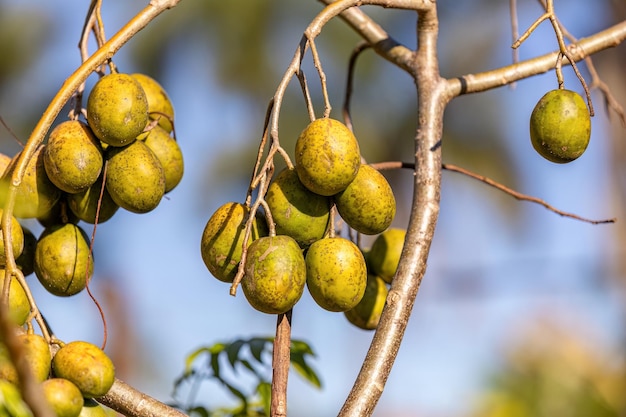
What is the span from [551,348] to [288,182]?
21.1 inches

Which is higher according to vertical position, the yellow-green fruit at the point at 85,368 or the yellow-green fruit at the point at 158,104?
→ the yellow-green fruit at the point at 158,104

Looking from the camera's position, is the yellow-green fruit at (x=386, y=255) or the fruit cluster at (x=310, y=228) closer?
the fruit cluster at (x=310, y=228)

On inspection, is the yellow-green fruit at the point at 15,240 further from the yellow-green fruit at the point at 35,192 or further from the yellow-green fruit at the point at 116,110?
the yellow-green fruit at the point at 116,110

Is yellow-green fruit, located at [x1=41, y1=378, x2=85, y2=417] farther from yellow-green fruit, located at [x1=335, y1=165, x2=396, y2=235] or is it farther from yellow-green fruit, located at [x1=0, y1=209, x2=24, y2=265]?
yellow-green fruit, located at [x1=335, y1=165, x2=396, y2=235]

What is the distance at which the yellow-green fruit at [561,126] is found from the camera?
1.52m

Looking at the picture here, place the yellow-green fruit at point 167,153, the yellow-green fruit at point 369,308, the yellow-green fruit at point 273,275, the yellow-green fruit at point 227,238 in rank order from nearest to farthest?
the yellow-green fruit at point 273,275 < the yellow-green fruit at point 227,238 < the yellow-green fruit at point 167,153 < the yellow-green fruit at point 369,308

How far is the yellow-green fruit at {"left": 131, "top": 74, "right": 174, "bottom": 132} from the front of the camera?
180cm

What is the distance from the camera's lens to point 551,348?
1.21 metres

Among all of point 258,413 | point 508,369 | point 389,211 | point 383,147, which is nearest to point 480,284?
point 258,413

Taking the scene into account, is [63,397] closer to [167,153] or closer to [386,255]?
[167,153]

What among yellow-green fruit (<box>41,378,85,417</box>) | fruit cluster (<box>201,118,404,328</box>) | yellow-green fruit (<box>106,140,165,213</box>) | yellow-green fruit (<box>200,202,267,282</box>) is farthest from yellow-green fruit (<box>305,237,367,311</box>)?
yellow-green fruit (<box>41,378,85,417</box>)

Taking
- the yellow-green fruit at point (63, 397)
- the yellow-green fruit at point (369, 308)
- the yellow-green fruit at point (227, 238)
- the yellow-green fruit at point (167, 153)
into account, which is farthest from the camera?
the yellow-green fruit at point (369, 308)

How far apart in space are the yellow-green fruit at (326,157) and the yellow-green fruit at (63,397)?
0.51m

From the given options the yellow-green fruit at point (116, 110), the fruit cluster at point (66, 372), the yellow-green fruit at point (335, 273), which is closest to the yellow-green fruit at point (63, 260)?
the yellow-green fruit at point (116, 110)
